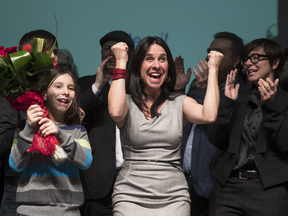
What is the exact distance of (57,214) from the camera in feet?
6.72

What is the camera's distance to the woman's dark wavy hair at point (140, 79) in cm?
223

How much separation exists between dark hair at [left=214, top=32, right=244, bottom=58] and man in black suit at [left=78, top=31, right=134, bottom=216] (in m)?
1.26

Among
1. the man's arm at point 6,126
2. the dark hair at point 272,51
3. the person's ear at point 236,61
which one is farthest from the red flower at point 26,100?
the person's ear at point 236,61

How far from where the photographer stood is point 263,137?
2.41m

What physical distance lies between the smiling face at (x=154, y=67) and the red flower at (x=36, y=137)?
681 mm

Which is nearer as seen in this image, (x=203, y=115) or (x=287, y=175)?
(x=203, y=115)

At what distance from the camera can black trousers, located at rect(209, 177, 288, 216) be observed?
229cm

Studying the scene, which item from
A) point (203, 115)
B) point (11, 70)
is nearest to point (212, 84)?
point (203, 115)

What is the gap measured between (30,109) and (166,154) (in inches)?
33.7

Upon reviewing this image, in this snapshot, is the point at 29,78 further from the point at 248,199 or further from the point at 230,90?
the point at 248,199

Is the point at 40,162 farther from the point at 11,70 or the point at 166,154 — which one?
the point at 166,154

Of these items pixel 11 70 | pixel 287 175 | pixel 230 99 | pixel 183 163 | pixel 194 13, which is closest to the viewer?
pixel 11 70

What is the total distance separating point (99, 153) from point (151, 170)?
2.60 feet

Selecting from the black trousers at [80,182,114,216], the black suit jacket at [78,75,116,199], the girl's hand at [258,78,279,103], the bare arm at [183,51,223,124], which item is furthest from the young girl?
the girl's hand at [258,78,279,103]
